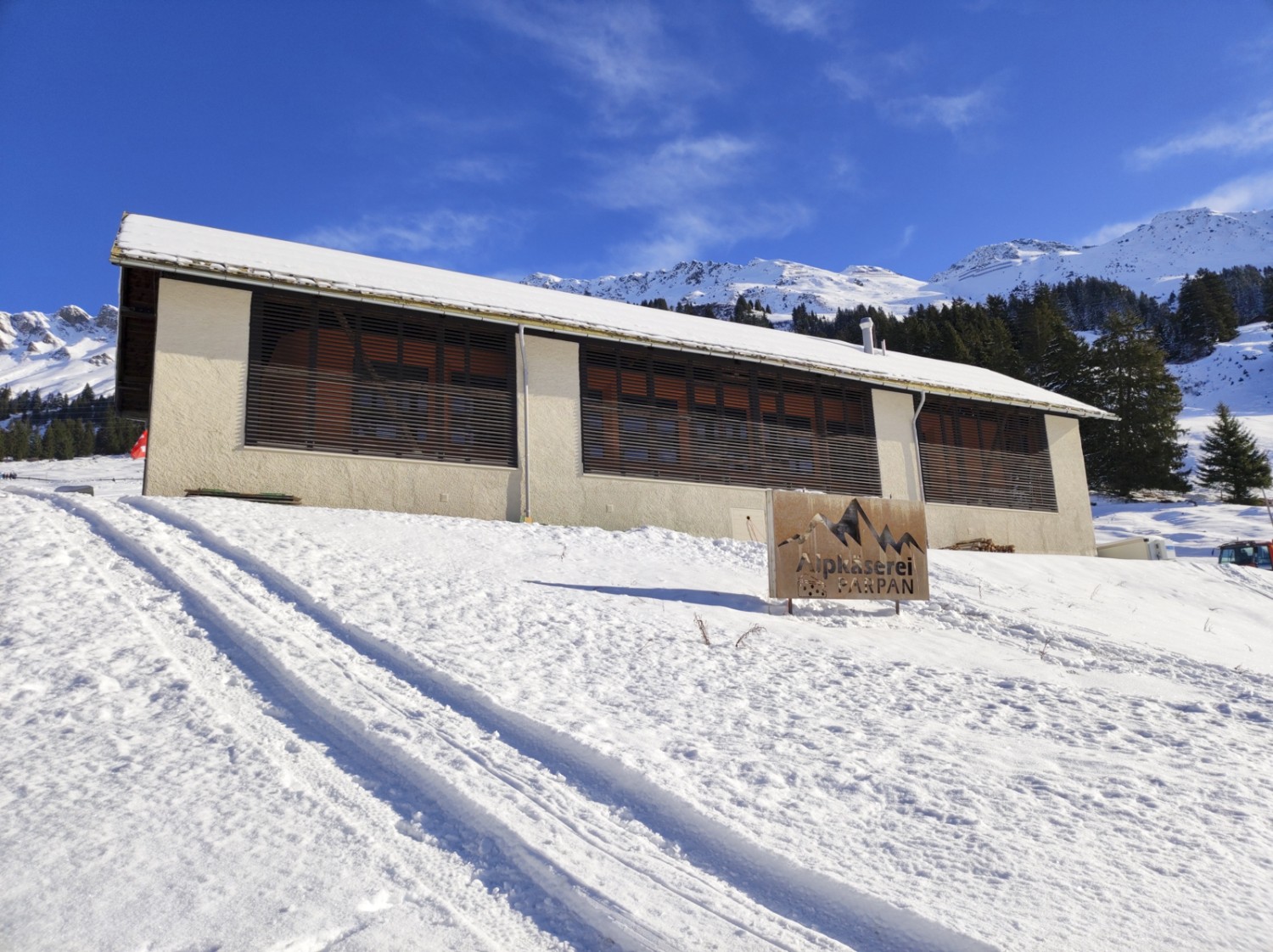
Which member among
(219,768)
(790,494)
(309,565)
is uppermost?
(790,494)

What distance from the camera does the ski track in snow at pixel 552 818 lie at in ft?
9.32

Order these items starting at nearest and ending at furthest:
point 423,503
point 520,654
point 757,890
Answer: point 757,890, point 520,654, point 423,503

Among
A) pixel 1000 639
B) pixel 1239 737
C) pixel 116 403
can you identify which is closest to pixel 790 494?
pixel 1000 639

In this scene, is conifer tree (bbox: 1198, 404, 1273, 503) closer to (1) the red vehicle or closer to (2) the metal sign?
(1) the red vehicle

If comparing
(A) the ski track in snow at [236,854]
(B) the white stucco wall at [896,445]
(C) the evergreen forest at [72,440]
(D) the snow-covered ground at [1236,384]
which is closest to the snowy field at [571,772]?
(A) the ski track in snow at [236,854]

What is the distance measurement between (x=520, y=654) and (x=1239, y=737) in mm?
4465

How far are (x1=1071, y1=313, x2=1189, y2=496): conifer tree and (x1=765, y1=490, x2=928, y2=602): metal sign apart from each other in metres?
32.8

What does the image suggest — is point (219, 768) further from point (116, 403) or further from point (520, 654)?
point (116, 403)

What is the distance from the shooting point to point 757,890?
3094 millimetres

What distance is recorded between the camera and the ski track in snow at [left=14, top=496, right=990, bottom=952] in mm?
2840

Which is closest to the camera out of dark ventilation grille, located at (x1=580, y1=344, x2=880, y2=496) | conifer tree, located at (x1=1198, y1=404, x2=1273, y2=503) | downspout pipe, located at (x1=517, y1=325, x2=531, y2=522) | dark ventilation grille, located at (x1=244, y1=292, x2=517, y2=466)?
dark ventilation grille, located at (x1=244, y1=292, x2=517, y2=466)

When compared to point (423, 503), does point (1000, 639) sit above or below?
below

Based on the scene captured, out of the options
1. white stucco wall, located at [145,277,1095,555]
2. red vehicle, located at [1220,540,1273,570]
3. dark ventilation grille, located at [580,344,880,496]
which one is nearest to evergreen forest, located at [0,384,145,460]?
white stucco wall, located at [145,277,1095,555]

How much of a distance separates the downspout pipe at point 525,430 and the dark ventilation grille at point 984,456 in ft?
28.7
